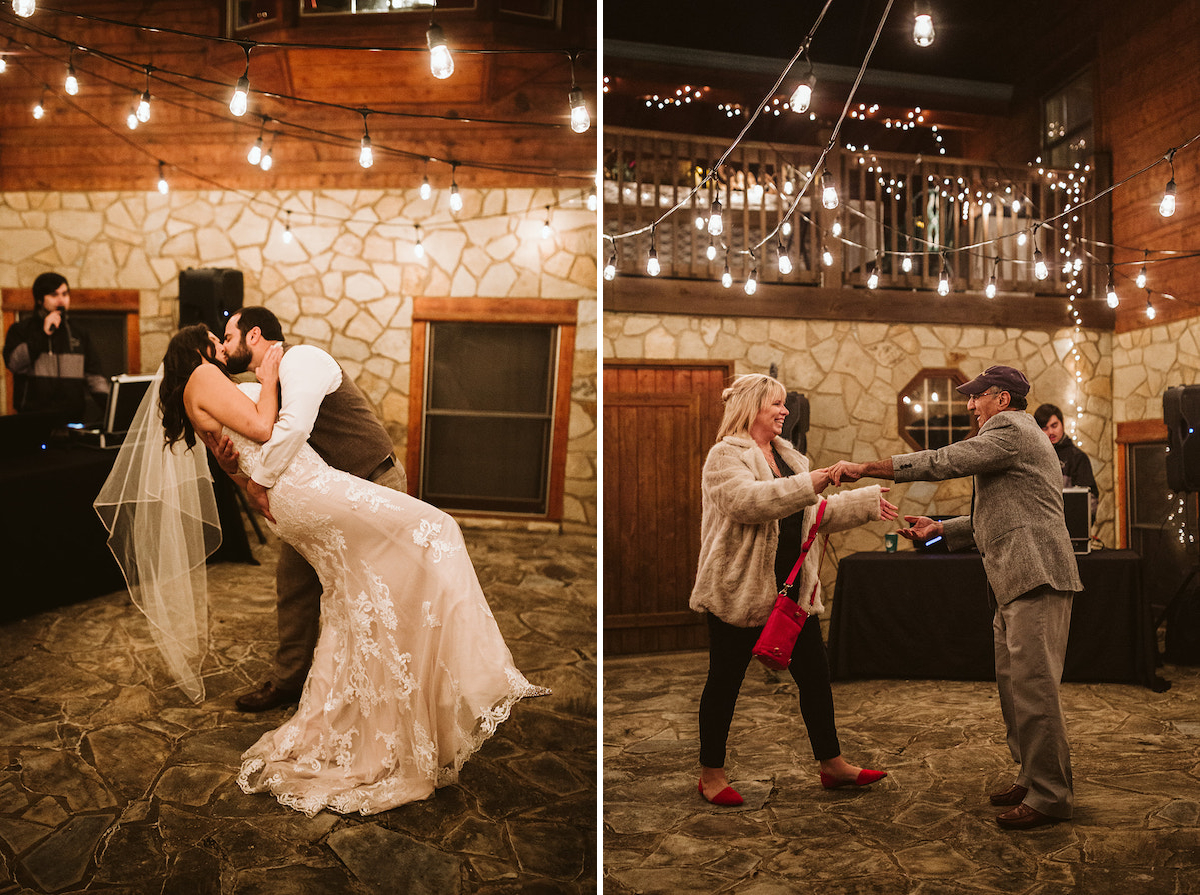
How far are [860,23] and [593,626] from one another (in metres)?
2.06

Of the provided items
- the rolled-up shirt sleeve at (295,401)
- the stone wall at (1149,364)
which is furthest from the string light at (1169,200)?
the rolled-up shirt sleeve at (295,401)

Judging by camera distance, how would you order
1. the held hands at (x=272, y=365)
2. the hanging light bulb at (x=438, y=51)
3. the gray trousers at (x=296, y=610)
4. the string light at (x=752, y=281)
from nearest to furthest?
the hanging light bulb at (x=438, y=51) < the held hands at (x=272, y=365) < the gray trousers at (x=296, y=610) < the string light at (x=752, y=281)

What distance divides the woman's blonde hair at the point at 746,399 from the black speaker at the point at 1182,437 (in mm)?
1099

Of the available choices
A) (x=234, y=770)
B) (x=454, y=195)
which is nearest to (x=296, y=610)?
(x=234, y=770)

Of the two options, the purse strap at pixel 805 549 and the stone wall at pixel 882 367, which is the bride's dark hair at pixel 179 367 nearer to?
the stone wall at pixel 882 367

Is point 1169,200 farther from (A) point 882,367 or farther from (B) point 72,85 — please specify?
(B) point 72,85

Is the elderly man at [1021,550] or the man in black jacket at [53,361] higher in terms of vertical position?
the man in black jacket at [53,361]

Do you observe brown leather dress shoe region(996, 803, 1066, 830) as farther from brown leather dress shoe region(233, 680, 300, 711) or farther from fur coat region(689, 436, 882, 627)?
brown leather dress shoe region(233, 680, 300, 711)

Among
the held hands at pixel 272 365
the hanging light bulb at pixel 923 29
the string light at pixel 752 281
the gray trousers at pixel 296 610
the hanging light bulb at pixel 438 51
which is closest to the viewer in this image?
the hanging light bulb at pixel 923 29

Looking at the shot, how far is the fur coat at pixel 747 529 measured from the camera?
2076mm

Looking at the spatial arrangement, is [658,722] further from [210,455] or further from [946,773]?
[210,455]

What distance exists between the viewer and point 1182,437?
7.03 feet

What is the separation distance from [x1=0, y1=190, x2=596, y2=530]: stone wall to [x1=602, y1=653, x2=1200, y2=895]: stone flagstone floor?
1.13m

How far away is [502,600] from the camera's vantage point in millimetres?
2188
